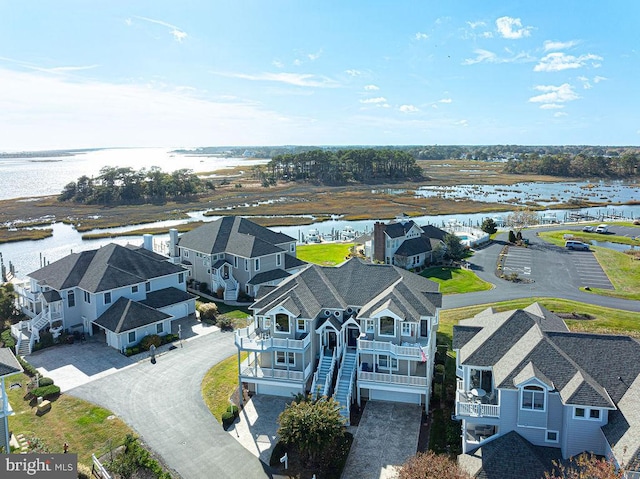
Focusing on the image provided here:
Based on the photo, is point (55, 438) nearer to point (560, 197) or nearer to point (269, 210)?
point (269, 210)

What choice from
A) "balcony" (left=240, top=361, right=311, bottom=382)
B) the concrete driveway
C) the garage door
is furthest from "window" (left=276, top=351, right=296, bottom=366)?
the concrete driveway

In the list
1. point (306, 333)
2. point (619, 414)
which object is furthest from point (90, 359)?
point (619, 414)

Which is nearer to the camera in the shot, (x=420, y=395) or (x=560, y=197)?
(x=420, y=395)

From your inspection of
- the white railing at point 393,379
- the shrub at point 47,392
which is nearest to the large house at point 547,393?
the white railing at point 393,379

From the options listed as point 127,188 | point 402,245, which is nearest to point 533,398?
point 402,245

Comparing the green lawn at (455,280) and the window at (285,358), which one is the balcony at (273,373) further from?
the green lawn at (455,280)

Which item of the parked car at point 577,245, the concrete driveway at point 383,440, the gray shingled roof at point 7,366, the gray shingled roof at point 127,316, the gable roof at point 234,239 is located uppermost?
the gable roof at point 234,239
